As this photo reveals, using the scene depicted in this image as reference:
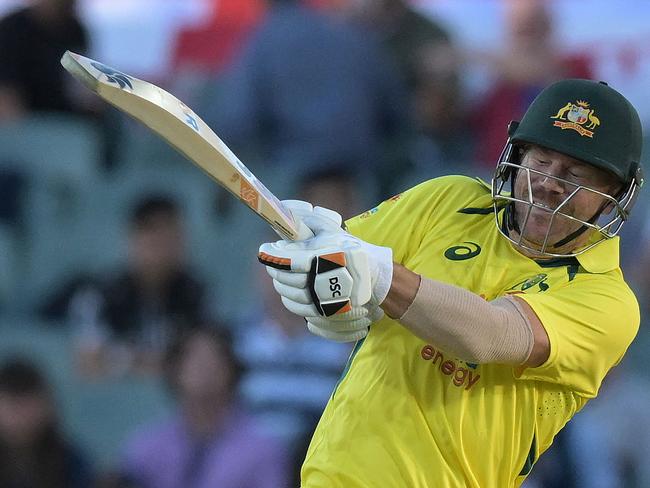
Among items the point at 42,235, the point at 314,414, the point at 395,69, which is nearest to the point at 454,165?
the point at 395,69

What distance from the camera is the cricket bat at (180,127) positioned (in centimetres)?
224

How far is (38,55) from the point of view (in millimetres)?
6027

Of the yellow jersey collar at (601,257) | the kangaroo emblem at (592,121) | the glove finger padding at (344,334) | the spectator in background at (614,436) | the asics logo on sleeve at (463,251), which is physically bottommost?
the spectator in background at (614,436)

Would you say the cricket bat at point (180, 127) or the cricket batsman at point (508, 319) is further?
the cricket batsman at point (508, 319)

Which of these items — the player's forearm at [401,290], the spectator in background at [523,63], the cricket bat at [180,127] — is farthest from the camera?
the spectator in background at [523,63]

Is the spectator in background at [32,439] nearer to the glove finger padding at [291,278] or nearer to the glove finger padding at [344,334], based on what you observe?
the glove finger padding at [344,334]

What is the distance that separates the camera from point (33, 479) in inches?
228

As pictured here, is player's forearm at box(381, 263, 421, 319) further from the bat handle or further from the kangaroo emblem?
the kangaroo emblem

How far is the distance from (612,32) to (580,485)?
2.33 meters

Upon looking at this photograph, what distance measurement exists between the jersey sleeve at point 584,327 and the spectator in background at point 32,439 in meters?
3.62

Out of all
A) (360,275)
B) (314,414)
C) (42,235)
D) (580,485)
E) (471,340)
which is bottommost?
(580,485)

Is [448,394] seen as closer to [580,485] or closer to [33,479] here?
[580,485]

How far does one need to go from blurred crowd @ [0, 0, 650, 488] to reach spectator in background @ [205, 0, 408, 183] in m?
0.01

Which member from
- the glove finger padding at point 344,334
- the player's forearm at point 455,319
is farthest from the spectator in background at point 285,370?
the player's forearm at point 455,319
